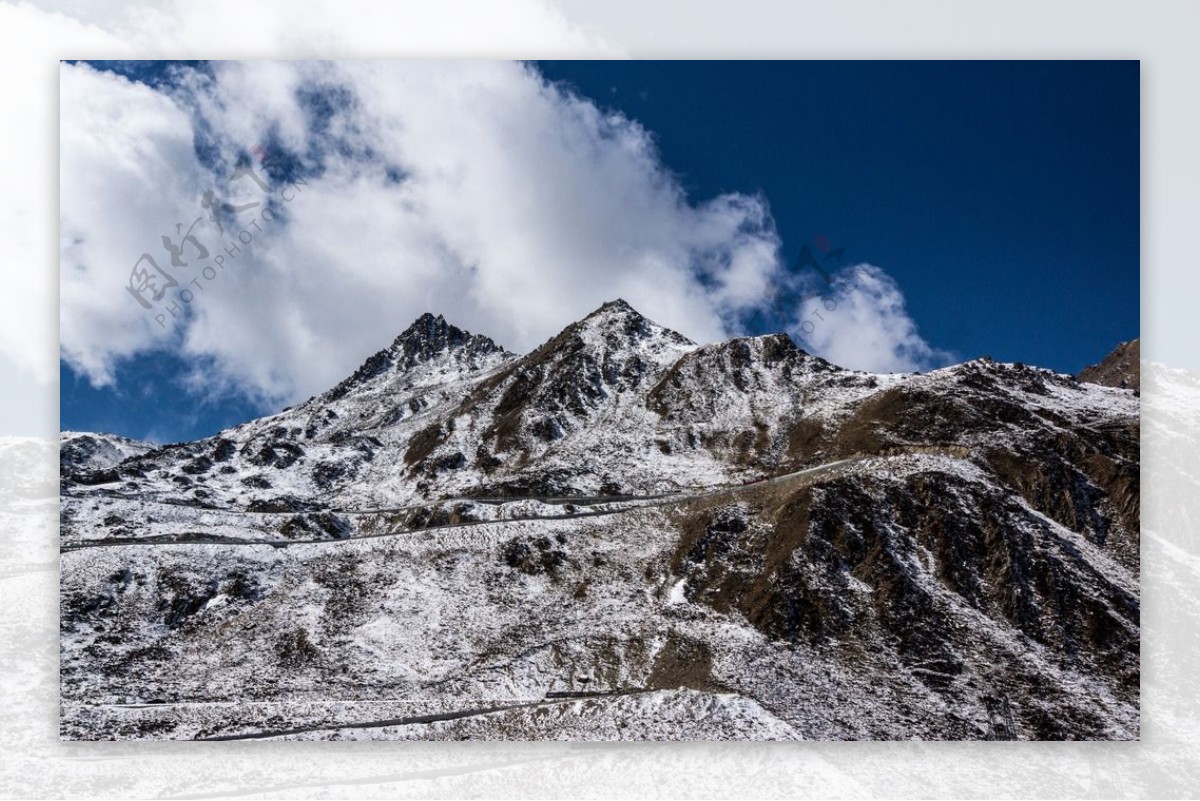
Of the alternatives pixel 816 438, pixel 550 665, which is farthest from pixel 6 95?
pixel 816 438

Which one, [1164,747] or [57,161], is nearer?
[1164,747]

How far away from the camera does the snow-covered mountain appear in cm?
2934

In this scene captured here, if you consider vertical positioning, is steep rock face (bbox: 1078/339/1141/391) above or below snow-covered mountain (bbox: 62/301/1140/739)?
above

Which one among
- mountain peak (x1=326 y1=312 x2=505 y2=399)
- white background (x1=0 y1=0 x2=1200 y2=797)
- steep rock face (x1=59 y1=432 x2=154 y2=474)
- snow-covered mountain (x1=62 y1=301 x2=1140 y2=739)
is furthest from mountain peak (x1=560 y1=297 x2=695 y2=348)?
white background (x1=0 y1=0 x2=1200 y2=797)

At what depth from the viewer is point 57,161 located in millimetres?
30875

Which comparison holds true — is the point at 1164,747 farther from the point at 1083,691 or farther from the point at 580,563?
the point at 580,563

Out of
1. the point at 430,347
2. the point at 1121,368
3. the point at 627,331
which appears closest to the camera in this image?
the point at 1121,368


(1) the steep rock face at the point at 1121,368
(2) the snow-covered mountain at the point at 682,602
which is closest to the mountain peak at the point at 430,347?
(2) the snow-covered mountain at the point at 682,602

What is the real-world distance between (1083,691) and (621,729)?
15.0 meters

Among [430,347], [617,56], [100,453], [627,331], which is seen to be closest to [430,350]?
[430,347]

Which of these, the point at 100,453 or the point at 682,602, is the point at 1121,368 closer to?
the point at 682,602

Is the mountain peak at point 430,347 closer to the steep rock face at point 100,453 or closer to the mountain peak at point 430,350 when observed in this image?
the mountain peak at point 430,350

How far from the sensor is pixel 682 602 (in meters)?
38.2

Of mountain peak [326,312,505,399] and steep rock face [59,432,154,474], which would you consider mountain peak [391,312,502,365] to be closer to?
mountain peak [326,312,505,399]
